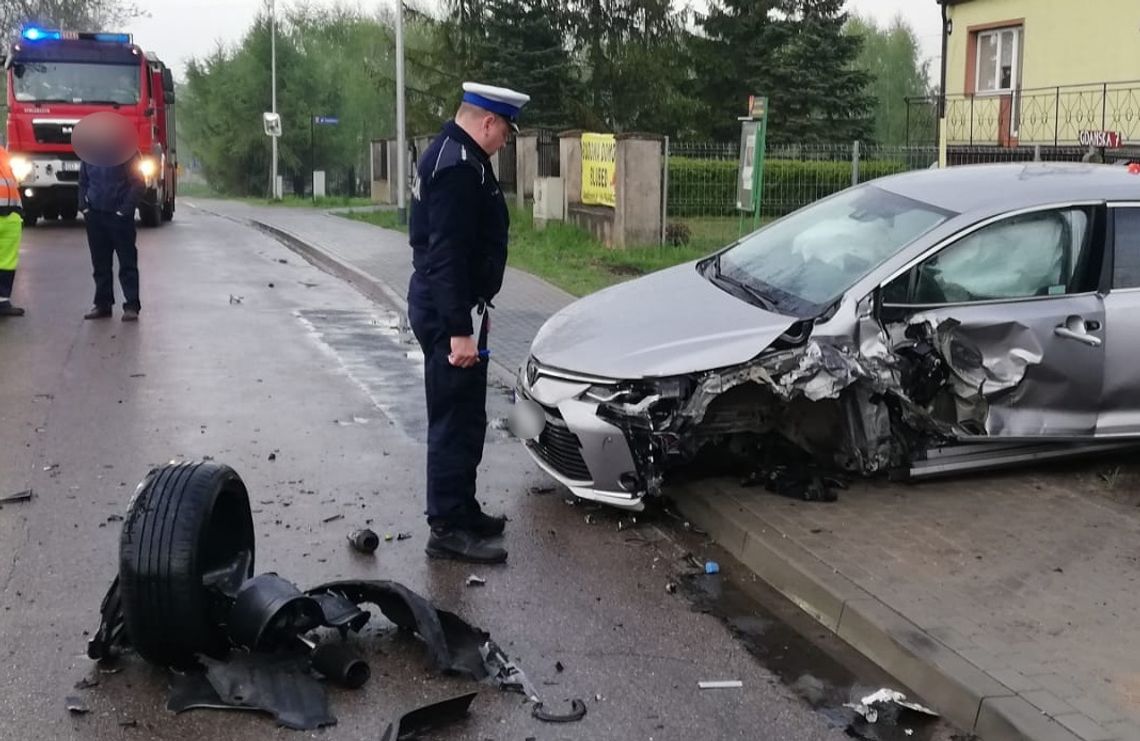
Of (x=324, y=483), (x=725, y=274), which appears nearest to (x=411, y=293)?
(x=324, y=483)

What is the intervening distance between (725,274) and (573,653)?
9.95 feet

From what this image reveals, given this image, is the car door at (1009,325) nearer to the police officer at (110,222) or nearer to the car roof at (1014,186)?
the car roof at (1014,186)

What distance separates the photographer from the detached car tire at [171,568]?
4004 millimetres

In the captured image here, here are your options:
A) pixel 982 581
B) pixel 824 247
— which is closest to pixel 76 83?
pixel 824 247

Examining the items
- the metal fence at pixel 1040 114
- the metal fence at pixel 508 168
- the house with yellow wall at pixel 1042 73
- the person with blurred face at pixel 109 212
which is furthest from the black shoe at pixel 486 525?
the metal fence at pixel 508 168

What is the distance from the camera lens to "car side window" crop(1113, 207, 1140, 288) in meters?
6.25

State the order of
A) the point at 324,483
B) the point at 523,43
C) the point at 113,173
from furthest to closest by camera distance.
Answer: the point at 523,43 < the point at 113,173 < the point at 324,483

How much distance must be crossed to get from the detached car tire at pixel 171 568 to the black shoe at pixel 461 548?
4.36 ft

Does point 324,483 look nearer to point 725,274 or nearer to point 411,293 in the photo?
point 411,293

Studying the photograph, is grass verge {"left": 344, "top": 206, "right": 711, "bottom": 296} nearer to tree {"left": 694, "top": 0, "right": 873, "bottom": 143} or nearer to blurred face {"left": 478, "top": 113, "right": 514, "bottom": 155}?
blurred face {"left": 478, "top": 113, "right": 514, "bottom": 155}

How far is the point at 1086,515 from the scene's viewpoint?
5840 millimetres

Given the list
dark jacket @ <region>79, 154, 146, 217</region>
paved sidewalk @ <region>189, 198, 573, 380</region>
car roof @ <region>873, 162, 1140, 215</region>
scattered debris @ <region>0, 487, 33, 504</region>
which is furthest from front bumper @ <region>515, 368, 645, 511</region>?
dark jacket @ <region>79, 154, 146, 217</region>

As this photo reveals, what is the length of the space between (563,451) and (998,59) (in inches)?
821

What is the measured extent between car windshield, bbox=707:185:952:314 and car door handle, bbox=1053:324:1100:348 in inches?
30.9
